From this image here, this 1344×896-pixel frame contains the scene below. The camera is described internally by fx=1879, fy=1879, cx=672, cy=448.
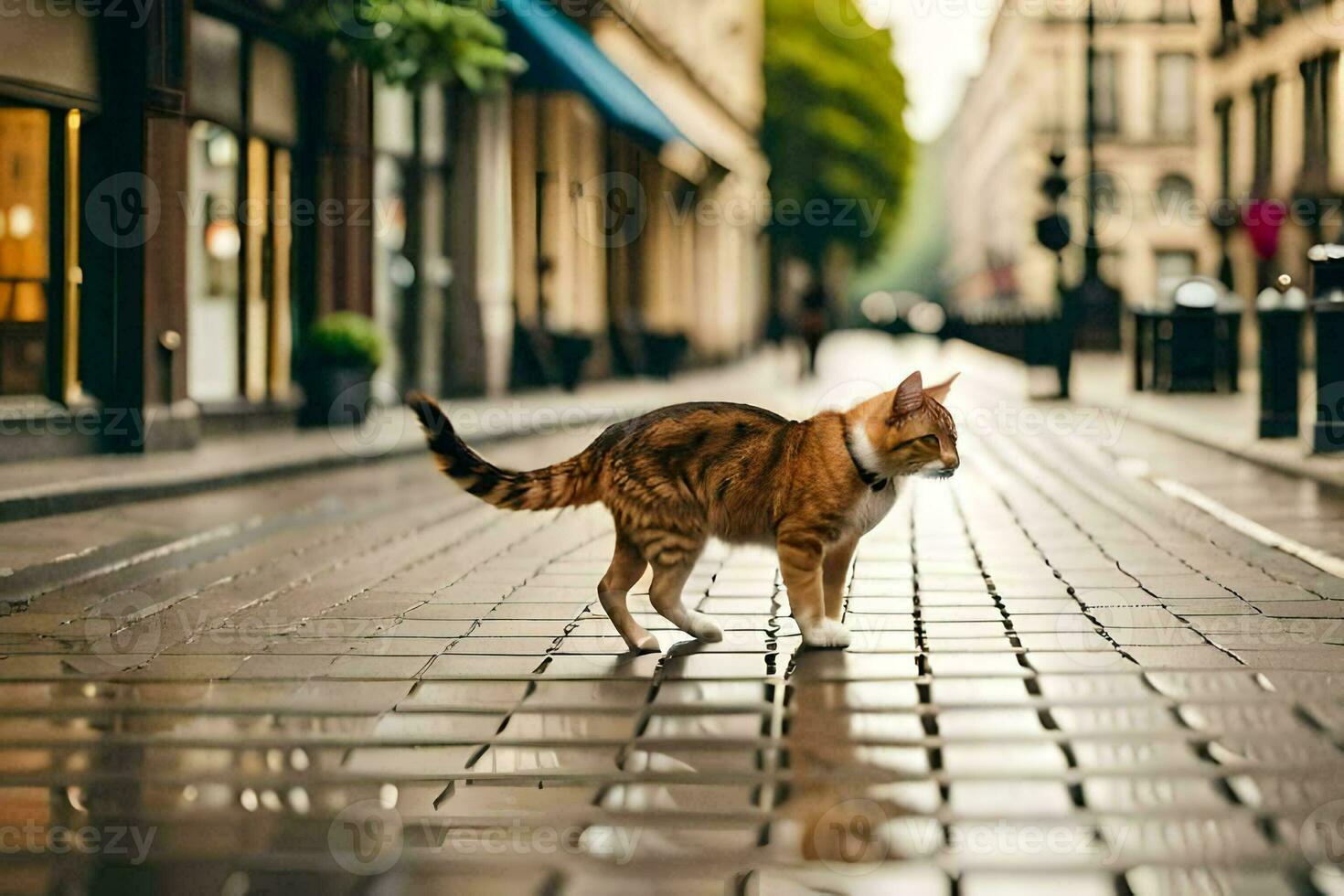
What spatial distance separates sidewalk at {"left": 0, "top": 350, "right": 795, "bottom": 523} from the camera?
11617 mm

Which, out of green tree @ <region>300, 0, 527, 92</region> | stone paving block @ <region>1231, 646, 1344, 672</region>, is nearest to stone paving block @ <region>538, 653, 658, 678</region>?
stone paving block @ <region>1231, 646, 1344, 672</region>

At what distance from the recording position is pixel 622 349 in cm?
3316

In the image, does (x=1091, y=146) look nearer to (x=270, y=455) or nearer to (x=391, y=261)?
(x=391, y=261)

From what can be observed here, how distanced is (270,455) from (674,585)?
9265mm

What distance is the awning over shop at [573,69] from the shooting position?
23.2m

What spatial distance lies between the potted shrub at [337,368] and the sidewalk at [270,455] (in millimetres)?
217

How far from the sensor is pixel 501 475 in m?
6.15

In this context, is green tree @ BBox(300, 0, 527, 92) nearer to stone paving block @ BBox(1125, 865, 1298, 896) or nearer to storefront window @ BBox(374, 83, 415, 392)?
storefront window @ BBox(374, 83, 415, 392)

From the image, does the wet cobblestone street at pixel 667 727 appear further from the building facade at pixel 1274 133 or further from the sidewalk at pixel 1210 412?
the building facade at pixel 1274 133

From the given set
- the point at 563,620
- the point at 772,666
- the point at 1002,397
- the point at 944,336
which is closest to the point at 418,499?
the point at 563,620

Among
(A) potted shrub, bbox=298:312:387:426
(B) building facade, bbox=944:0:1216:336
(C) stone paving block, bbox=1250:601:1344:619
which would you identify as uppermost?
(B) building facade, bbox=944:0:1216:336

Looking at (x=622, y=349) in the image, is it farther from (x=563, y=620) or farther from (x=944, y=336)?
(x=563, y=620)

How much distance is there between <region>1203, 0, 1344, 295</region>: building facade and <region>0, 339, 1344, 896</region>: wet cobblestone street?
27.3m

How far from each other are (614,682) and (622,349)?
27290mm
